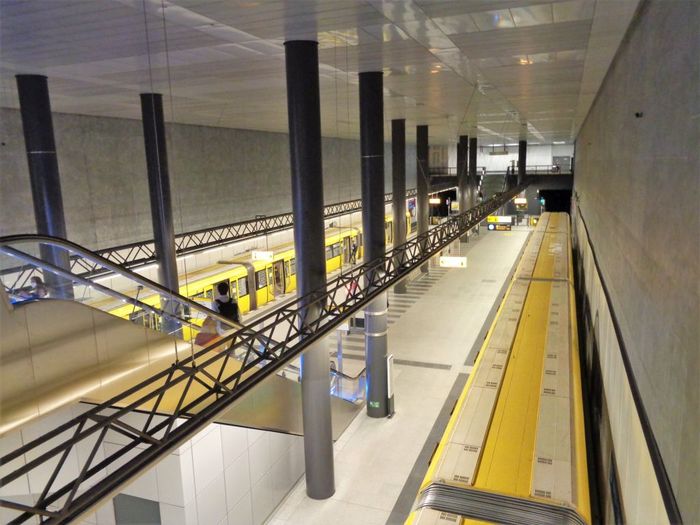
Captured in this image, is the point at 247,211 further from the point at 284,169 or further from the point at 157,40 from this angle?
the point at 157,40

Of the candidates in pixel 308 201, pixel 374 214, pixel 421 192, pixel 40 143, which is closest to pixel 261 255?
pixel 374 214

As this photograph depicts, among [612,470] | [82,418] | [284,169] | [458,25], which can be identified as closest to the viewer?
[82,418]

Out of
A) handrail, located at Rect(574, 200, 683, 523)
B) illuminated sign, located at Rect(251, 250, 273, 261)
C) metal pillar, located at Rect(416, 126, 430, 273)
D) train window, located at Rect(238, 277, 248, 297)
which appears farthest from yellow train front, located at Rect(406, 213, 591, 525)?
metal pillar, located at Rect(416, 126, 430, 273)

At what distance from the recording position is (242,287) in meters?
15.0

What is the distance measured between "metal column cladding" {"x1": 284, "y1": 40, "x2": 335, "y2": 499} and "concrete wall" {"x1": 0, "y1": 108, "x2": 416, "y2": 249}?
1.73 metres

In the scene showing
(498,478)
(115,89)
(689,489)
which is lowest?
(498,478)

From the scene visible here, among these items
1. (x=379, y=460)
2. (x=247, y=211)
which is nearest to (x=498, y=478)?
(x=379, y=460)

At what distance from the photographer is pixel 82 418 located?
3941 mm

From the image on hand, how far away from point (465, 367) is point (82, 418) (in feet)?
38.5

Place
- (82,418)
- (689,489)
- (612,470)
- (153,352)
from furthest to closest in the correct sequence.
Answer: (153,352) < (612,470) < (82,418) < (689,489)

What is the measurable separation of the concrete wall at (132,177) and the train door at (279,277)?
10.8 ft

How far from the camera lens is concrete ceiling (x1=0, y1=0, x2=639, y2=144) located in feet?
19.4

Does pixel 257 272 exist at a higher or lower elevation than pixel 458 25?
lower

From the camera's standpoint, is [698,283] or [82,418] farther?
[82,418]
